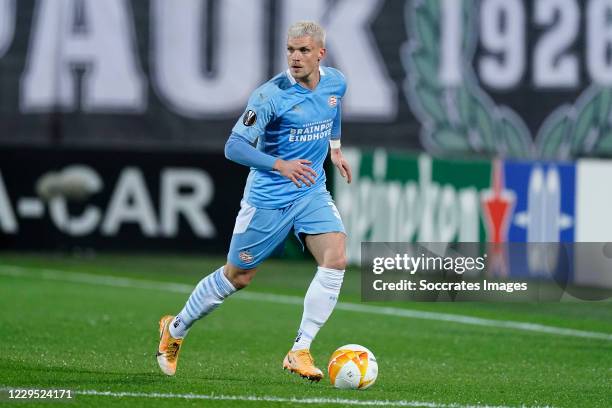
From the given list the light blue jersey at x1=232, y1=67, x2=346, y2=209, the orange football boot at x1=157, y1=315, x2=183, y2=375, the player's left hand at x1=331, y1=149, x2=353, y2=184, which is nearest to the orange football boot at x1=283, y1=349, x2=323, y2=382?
Answer: the orange football boot at x1=157, y1=315, x2=183, y2=375

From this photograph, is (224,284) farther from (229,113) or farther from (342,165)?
(229,113)

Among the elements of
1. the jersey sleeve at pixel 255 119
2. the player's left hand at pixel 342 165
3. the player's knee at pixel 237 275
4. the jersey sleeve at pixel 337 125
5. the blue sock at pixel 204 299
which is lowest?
the blue sock at pixel 204 299

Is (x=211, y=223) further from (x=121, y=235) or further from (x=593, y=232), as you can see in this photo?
(x=593, y=232)

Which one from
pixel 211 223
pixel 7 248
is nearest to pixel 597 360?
pixel 211 223

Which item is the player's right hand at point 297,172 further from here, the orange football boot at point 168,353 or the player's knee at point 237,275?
the orange football boot at point 168,353

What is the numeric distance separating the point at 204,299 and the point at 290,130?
1.13 metres

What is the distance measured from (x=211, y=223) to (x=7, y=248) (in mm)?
2830

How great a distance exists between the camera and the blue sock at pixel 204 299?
816 cm

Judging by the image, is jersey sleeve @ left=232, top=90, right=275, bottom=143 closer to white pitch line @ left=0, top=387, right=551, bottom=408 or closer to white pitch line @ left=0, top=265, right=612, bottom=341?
white pitch line @ left=0, top=387, right=551, bottom=408

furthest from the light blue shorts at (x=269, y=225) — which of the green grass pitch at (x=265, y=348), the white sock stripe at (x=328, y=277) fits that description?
the green grass pitch at (x=265, y=348)

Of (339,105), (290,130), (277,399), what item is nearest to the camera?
(277,399)

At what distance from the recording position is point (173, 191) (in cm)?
1911

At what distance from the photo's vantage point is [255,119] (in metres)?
7.80

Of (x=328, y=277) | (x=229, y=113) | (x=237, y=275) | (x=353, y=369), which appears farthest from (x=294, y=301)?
(x=353, y=369)
